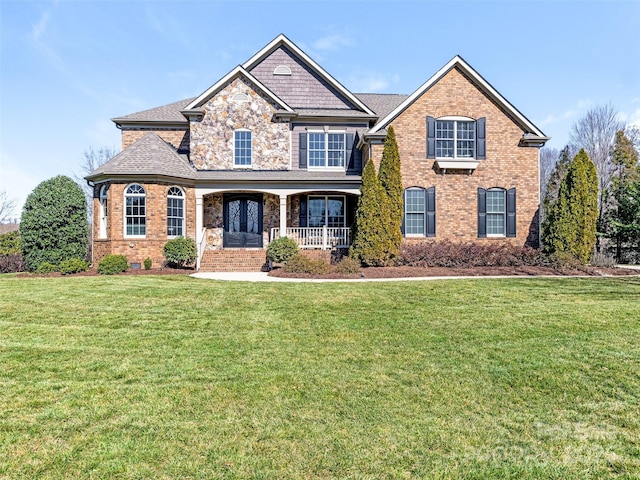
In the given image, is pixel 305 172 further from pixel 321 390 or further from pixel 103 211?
pixel 321 390

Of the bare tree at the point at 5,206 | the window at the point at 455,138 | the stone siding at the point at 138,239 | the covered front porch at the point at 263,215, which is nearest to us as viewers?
the stone siding at the point at 138,239

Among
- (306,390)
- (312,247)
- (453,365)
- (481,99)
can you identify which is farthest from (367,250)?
(306,390)

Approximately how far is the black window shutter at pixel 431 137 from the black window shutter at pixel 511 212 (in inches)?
147

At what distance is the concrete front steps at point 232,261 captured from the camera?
16.2 m

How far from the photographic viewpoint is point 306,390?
170 inches

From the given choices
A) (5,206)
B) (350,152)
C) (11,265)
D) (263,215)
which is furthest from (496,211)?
(5,206)

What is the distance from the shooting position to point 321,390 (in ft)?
14.1

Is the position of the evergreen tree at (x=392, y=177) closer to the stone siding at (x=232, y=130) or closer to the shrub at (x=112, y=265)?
the stone siding at (x=232, y=130)

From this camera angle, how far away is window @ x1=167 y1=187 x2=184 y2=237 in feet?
54.9

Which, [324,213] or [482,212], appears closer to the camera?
[482,212]

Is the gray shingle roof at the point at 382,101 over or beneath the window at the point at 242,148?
over

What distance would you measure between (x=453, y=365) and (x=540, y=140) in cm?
1543

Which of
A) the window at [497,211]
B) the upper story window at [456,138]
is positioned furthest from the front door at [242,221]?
the window at [497,211]

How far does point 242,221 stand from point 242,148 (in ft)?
11.0
